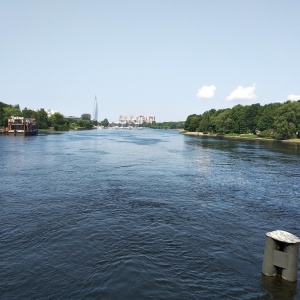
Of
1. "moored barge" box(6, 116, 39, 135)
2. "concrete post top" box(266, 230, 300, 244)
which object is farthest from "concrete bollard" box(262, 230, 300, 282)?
"moored barge" box(6, 116, 39, 135)

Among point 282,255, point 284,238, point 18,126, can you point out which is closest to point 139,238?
point 282,255

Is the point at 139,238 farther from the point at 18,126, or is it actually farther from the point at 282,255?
the point at 18,126

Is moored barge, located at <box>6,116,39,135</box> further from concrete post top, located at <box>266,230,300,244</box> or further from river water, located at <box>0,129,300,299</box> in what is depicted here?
concrete post top, located at <box>266,230,300,244</box>

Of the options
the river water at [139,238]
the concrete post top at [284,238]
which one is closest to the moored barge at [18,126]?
the river water at [139,238]

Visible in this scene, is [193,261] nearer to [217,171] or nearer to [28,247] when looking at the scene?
[28,247]

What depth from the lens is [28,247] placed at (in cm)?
1756

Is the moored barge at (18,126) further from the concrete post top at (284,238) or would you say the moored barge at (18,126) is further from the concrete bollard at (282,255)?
the concrete post top at (284,238)

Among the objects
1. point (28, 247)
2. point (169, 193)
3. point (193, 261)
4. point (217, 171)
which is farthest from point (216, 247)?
point (217, 171)

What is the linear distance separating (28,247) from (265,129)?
184654 mm

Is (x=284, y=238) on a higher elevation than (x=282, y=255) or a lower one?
higher

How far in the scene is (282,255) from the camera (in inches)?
545

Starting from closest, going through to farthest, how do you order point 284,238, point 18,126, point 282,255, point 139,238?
1. point 284,238
2. point 282,255
3. point 139,238
4. point 18,126

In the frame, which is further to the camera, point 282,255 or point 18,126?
point 18,126

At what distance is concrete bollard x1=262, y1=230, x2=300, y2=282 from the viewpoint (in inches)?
531
